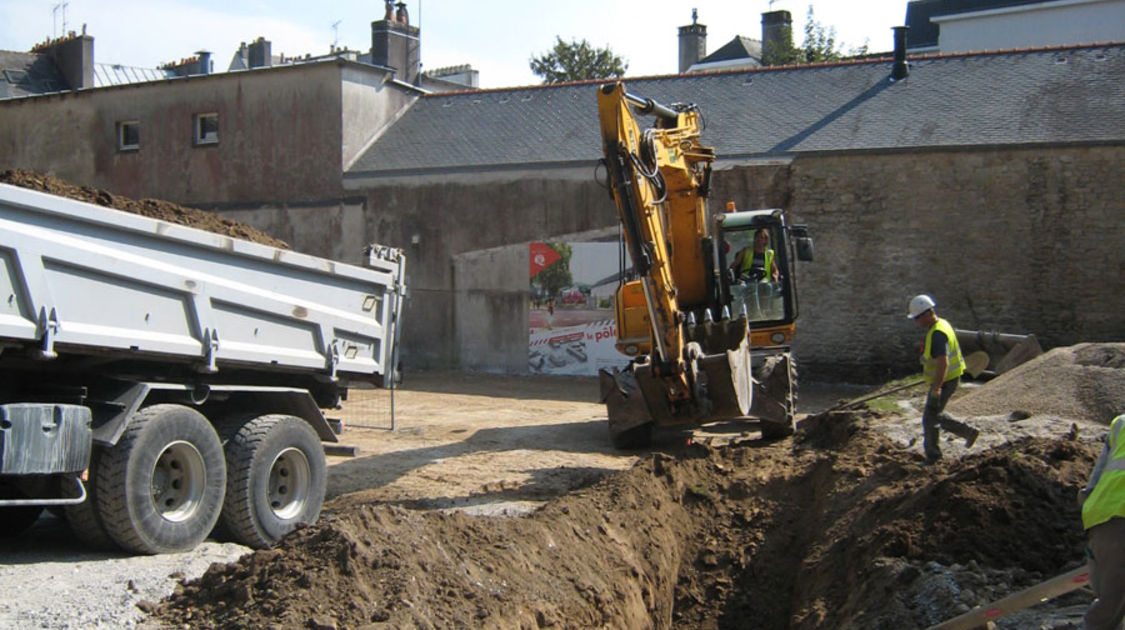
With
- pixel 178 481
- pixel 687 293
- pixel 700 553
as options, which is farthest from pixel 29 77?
pixel 700 553

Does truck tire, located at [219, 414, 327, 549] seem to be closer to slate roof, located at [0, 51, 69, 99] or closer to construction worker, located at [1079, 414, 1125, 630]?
construction worker, located at [1079, 414, 1125, 630]

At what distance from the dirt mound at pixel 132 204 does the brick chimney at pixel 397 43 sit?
21.7 meters

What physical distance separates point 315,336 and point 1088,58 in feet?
56.4

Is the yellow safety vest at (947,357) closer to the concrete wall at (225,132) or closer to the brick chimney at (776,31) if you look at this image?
the concrete wall at (225,132)

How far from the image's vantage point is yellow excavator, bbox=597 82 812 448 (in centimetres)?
1052

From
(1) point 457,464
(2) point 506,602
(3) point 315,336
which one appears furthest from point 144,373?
(1) point 457,464

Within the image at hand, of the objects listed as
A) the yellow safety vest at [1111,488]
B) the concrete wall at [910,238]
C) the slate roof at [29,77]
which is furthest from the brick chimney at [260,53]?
the yellow safety vest at [1111,488]

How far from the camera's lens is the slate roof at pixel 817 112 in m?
19.2

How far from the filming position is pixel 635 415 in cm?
1223

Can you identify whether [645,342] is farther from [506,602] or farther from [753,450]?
[506,602]

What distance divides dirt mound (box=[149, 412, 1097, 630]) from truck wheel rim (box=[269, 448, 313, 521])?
865mm

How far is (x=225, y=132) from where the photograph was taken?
2511 centimetres

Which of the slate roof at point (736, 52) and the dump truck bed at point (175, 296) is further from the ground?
the slate roof at point (736, 52)

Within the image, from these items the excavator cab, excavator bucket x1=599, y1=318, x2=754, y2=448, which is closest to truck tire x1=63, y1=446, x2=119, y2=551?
excavator bucket x1=599, y1=318, x2=754, y2=448
